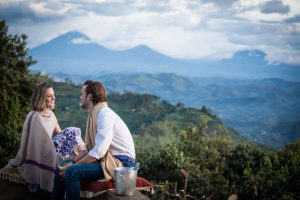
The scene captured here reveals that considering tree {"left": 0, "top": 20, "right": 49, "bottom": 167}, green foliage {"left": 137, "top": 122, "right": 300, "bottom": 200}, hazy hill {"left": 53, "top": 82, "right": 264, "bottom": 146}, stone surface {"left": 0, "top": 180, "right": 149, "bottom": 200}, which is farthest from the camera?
hazy hill {"left": 53, "top": 82, "right": 264, "bottom": 146}

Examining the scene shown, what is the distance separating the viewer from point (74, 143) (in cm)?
403

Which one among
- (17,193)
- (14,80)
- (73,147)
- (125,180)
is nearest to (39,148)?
(73,147)

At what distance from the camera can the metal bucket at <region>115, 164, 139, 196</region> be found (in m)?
2.91

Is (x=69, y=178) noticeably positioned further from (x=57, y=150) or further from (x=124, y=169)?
(x=57, y=150)

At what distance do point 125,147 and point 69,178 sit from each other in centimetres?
Answer: 67

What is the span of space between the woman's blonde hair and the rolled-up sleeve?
1198 mm

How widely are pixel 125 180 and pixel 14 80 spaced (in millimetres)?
7270

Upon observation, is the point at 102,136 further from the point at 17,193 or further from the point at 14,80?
the point at 14,80

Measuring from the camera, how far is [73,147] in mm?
4031

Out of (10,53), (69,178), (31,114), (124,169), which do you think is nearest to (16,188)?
(31,114)

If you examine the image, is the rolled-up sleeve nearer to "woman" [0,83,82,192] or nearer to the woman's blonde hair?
"woman" [0,83,82,192]

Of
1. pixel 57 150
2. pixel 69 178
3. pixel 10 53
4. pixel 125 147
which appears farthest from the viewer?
pixel 10 53

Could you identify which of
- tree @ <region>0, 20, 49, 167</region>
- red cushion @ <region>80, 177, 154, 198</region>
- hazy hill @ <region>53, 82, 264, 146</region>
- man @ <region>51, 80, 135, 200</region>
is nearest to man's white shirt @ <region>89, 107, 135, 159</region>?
man @ <region>51, 80, 135, 200</region>

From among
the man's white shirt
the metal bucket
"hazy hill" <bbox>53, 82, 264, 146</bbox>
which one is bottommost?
"hazy hill" <bbox>53, 82, 264, 146</bbox>
